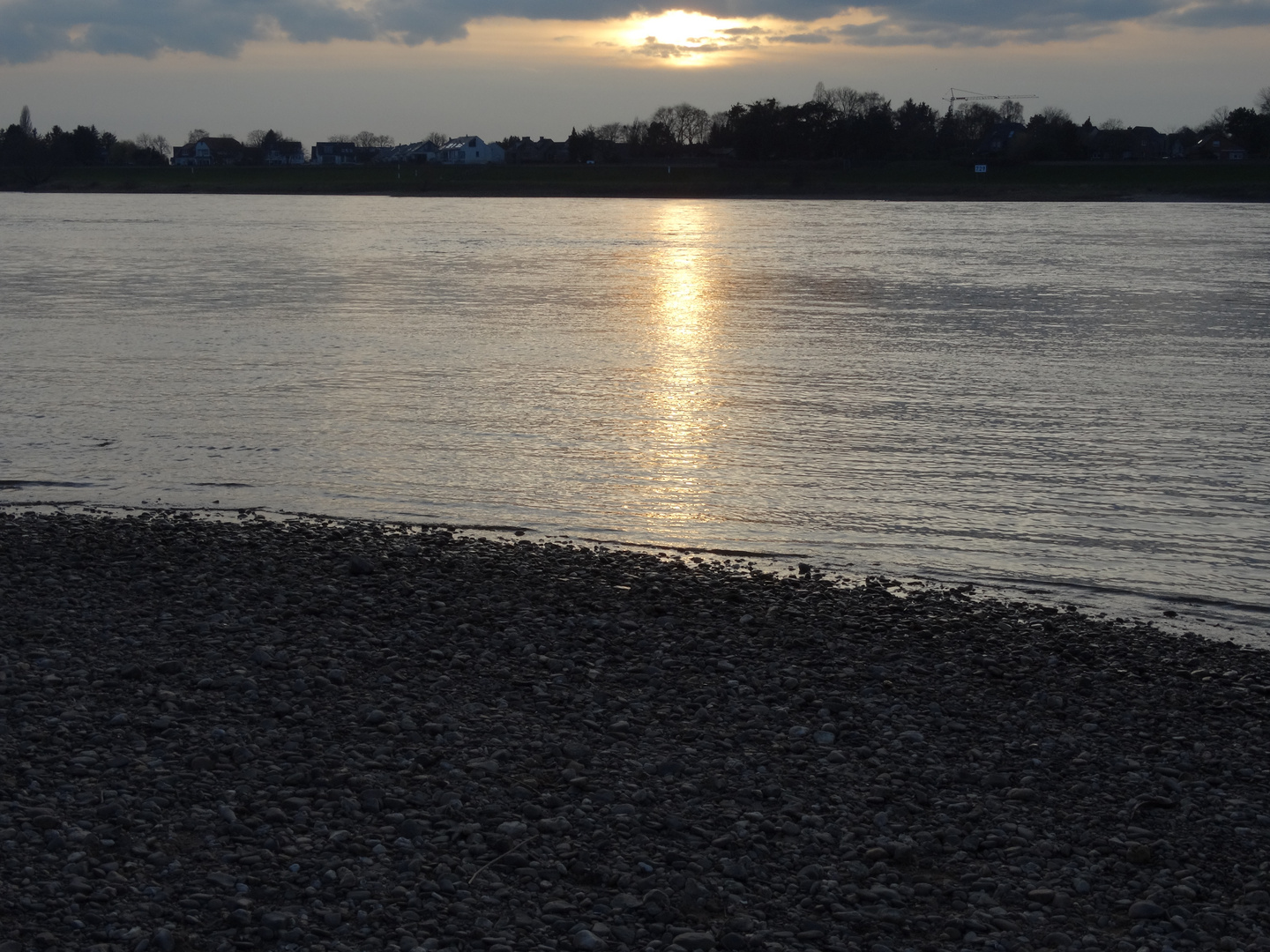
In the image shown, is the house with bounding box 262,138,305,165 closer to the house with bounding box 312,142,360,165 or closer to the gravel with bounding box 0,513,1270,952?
the house with bounding box 312,142,360,165

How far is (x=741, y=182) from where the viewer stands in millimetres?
115375

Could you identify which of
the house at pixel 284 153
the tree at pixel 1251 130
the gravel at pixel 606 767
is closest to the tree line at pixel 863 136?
the tree at pixel 1251 130

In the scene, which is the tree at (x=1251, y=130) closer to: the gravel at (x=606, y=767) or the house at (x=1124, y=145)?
the house at (x=1124, y=145)

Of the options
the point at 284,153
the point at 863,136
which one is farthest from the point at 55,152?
the point at 863,136

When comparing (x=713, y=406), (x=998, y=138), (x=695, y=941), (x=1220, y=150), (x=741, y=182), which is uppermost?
(x=998, y=138)

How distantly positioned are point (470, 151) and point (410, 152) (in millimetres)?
14686

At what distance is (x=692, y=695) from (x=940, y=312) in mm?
23664

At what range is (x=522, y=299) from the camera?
32688 mm

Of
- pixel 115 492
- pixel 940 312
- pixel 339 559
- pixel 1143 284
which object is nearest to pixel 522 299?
pixel 940 312

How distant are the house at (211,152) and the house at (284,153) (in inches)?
164

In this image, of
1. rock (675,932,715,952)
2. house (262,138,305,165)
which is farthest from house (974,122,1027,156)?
rock (675,932,715,952)

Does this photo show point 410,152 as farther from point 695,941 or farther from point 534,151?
point 695,941

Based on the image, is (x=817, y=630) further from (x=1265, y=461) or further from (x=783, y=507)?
(x=1265, y=461)

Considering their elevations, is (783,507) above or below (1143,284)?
below
